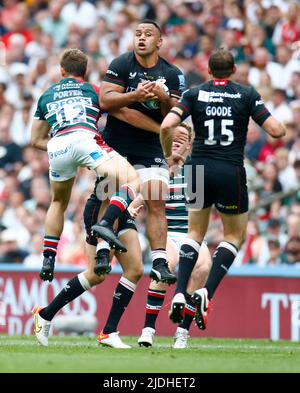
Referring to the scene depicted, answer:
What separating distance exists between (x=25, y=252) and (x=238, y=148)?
7.55 meters

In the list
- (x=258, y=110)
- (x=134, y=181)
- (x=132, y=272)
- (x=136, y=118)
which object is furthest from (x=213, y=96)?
(x=132, y=272)

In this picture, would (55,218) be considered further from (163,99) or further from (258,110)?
(258,110)

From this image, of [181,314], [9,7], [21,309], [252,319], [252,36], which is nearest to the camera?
[181,314]

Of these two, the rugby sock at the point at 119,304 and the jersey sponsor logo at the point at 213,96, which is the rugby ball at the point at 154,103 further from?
the rugby sock at the point at 119,304

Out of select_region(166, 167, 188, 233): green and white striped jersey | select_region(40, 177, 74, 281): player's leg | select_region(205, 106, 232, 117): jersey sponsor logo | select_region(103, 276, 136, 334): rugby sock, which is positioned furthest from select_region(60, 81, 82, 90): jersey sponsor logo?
select_region(166, 167, 188, 233): green and white striped jersey

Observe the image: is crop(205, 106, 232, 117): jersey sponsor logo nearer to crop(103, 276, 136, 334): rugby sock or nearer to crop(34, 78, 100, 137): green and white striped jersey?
crop(34, 78, 100, 137): green and white striped jersey

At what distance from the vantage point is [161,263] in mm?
11195

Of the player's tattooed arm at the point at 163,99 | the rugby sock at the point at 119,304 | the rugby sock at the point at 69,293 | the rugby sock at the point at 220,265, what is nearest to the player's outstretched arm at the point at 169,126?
the player's tattooed arm at the point at 163,99

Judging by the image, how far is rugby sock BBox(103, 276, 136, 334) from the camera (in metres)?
11.2

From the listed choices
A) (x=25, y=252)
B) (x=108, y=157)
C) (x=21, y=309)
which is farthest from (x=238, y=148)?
(x=25, y=252)

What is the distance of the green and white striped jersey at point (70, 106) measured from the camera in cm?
1116

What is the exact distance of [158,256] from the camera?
1126 cm
